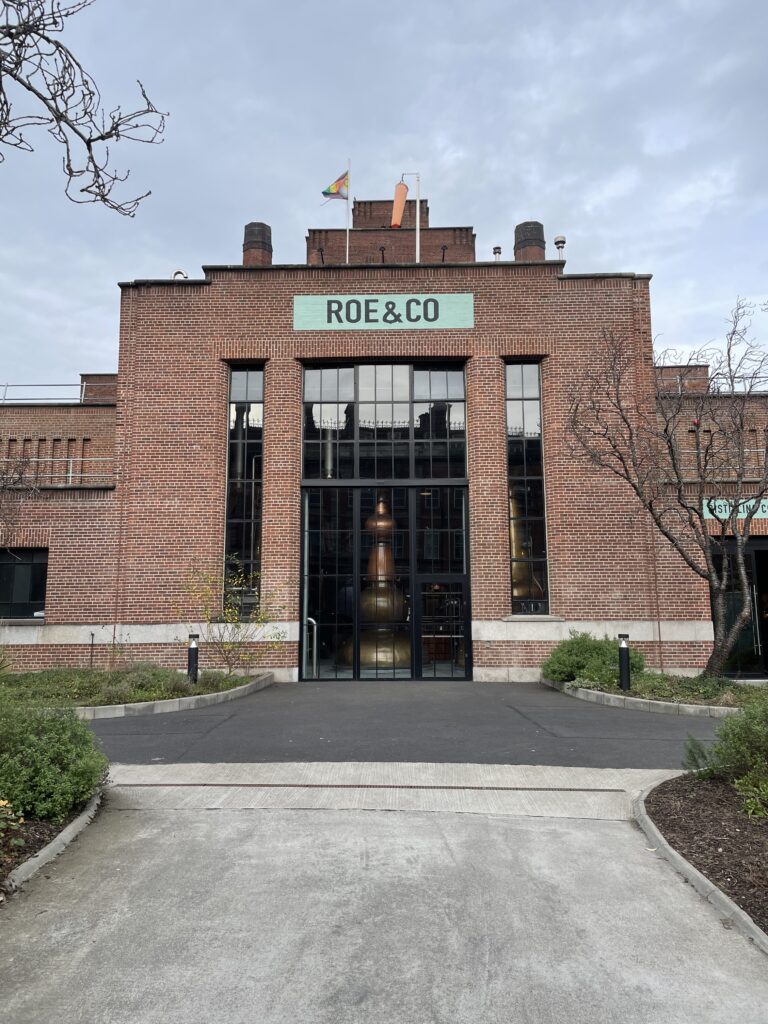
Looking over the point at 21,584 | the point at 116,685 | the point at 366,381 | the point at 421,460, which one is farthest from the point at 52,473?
the point at 421,460

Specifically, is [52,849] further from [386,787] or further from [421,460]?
[421,460]

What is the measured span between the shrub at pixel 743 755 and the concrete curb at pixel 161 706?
26.5 ft

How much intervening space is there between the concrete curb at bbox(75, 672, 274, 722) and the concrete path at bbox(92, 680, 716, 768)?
0.29 m

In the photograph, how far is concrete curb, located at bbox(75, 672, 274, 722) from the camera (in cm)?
1066

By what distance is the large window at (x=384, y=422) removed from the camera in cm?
1600

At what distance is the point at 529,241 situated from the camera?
2169 centimetres

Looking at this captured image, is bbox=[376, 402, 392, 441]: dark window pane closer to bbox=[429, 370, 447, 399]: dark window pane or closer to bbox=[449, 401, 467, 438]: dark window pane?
bbox=[429, 370, 447, 399]: dark window pane

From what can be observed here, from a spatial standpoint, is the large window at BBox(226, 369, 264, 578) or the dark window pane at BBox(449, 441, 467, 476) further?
the dark window pane at BBox(449, 441, 467, 476)

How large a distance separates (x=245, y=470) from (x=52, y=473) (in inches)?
239

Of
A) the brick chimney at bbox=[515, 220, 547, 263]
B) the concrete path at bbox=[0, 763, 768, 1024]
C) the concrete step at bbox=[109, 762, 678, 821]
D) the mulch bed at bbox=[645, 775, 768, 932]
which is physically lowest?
the concrete step at bbox=[109, 762, 678, 821]

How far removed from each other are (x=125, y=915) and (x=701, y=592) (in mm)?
13877

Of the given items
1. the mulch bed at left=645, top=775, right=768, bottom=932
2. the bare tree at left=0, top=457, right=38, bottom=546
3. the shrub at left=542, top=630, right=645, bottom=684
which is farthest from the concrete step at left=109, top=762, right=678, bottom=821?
the bare tree at left=0, top=457, right=38, bottom=546

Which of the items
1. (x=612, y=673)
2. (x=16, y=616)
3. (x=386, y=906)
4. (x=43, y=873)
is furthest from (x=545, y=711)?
(x=16, y=616)

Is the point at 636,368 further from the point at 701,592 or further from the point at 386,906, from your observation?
the point at 386,906
